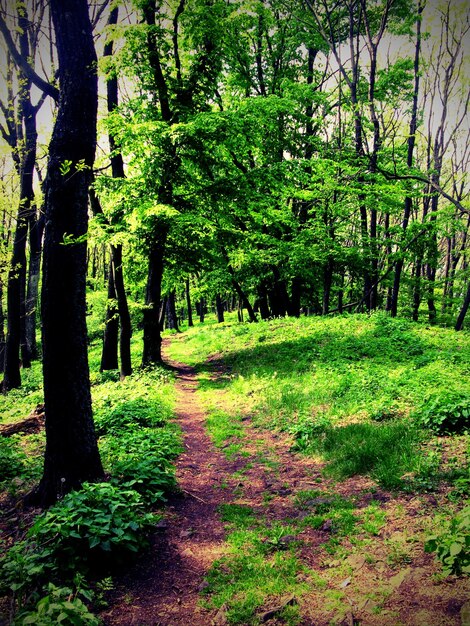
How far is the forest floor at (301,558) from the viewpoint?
334 cm

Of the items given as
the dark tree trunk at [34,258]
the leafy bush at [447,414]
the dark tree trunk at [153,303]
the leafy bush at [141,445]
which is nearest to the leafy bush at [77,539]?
the leafy bush at [141,445]

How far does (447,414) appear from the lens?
6402 millimetres

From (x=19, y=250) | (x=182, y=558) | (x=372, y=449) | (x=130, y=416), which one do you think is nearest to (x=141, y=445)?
(x=130, y=416)

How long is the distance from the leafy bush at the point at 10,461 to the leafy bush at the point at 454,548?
624 cm

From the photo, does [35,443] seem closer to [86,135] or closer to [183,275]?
[86,135]

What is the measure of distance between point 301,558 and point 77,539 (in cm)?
254

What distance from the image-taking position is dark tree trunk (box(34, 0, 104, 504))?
5016mm

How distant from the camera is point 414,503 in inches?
189

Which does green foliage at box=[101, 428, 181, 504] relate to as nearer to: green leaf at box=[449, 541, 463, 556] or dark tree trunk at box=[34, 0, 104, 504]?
dark tree trunk at box=[34, 0, 104, 504]

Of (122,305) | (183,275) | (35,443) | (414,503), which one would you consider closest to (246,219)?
(183,275)

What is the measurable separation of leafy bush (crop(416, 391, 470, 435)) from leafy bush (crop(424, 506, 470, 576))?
110 inches

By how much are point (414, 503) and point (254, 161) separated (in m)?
19.4

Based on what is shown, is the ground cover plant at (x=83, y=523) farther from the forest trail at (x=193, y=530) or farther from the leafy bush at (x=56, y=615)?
the forest trail at (x=193, y=530)

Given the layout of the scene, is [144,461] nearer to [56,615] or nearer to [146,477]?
[146,477]
